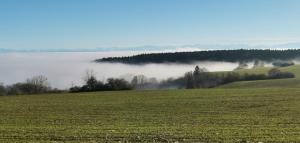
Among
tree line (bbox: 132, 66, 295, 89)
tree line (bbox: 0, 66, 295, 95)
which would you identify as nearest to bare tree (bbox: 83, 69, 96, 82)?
tree line (bbox: 0, 66, 295, 95)

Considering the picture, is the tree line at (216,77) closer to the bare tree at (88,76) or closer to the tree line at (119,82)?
the tree line at (119,82)

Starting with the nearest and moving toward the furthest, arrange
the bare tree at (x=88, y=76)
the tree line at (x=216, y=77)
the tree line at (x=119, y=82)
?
the tree line at (x=119, y=82), the bare tree at (x=88, y=76), the tree line at (x=216, y=77)

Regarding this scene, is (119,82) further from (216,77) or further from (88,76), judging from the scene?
(216,77)

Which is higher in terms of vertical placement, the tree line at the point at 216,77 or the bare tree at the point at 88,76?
the bare tree at the point at 88,76

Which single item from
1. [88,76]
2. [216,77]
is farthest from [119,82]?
[216,77]

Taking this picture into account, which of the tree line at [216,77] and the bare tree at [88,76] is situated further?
the tree line at [216,77]

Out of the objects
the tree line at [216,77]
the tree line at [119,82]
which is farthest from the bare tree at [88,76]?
the tree line at [216,77]

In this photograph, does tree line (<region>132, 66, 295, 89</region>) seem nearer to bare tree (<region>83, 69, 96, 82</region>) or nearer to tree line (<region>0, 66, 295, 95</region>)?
tree line (<region>0, 66, 295, 95</region>)

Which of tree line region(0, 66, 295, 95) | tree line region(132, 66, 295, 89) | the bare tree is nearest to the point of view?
tree line region(0, 66, 295, 95)

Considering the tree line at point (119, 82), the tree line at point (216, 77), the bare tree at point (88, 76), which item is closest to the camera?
the tree line at point (119, 82)

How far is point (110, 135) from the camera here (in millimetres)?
24828

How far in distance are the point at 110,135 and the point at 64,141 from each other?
2.81 meters

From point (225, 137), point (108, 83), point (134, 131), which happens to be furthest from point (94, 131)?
point (108, 83)

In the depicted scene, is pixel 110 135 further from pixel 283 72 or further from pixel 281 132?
pixel 283 72
